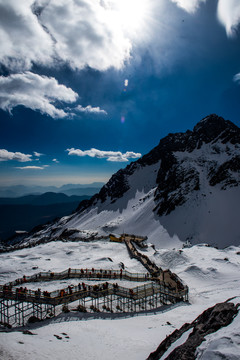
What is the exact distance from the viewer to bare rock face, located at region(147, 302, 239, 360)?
25.7 feet

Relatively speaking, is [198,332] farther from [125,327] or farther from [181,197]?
[181,197]

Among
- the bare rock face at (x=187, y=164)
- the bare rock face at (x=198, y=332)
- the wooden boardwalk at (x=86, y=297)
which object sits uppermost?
the bare rock face at (x=187, y=164)

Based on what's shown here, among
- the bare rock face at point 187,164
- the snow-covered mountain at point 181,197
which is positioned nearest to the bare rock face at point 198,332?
the snow-covered mountain at point 181,197

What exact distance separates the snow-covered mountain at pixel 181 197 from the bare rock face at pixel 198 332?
72.9 m

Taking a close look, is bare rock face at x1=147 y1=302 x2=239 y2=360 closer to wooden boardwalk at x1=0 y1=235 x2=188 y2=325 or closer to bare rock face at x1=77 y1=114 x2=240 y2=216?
wooden boardwalk at x1=0 y1=235 x2=188 y2=325

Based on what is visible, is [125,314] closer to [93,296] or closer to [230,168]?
[93,296]

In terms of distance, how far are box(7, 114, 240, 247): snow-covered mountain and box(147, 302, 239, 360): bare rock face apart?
72.9m

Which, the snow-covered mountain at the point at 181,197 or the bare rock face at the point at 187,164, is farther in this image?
the bare rock face at the point at 187,164

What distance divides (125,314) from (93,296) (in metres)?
3.88

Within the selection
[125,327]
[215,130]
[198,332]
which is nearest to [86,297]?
[125,327]

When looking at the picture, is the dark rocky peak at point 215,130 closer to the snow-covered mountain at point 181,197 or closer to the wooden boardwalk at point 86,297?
the snow-covered mountain at point 181,197

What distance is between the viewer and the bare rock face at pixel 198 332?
7.83 m

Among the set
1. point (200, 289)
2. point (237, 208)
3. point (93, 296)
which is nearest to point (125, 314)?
point (93, 296)

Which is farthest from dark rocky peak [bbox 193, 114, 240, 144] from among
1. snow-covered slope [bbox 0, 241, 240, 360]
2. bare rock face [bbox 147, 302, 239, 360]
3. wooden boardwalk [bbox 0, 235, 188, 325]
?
bare rock face [bbox 147, 302, 239, 360]
